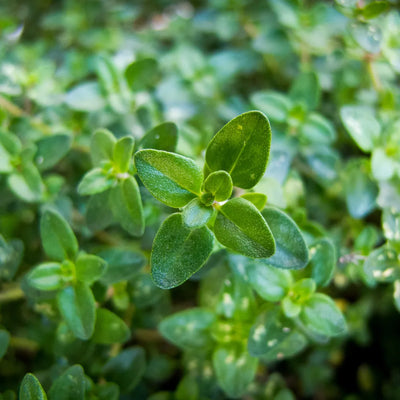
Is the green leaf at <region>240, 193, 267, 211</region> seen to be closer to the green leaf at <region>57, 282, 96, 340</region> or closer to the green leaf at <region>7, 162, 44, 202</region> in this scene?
the green leaf at <region>57, 282, 96, 340</region>

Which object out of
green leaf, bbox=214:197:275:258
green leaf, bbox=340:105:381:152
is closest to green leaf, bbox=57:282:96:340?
green leaf, bbox=214:197:275:258

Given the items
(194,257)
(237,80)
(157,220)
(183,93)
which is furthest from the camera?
(237,80)

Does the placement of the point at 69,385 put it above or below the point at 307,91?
below

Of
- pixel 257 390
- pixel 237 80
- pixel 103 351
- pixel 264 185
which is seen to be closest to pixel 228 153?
pixel 264 185

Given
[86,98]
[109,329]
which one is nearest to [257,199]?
[109,329]

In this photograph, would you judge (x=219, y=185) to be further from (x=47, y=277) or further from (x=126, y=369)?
(x=126, y=369)

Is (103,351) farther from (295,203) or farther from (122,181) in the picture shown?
(295,203)

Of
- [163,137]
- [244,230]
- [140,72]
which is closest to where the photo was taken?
[244,230]
